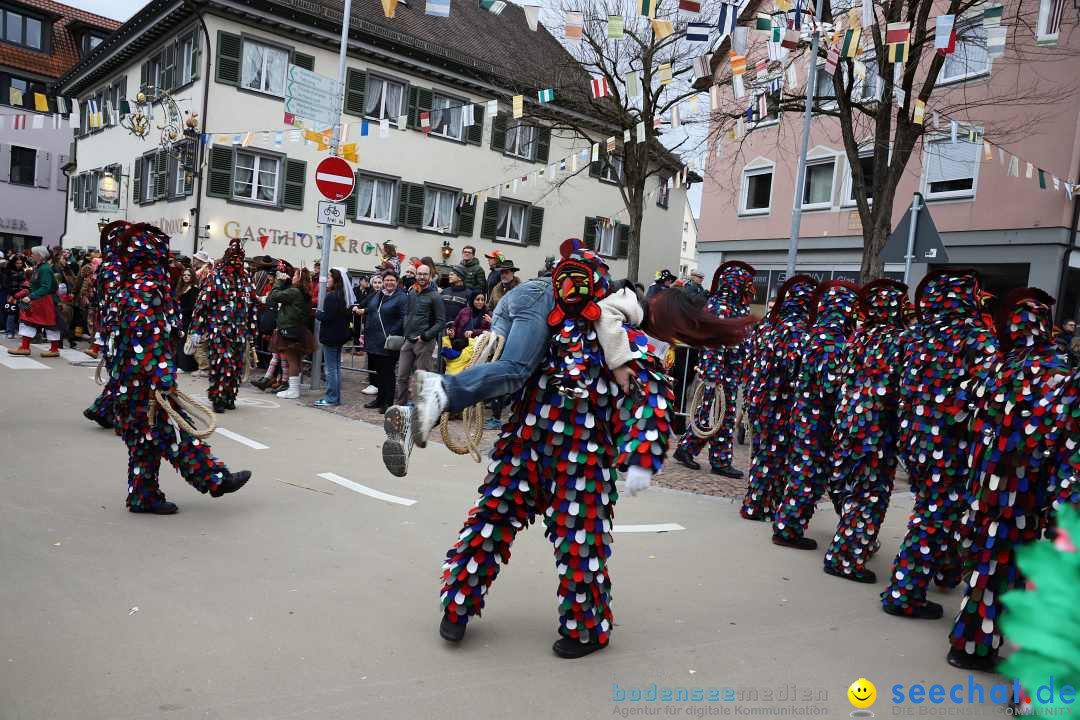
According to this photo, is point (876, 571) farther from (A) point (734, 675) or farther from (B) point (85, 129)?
(B) point (85, 129)

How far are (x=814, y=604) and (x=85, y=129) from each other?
3535cm

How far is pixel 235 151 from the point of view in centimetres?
2220

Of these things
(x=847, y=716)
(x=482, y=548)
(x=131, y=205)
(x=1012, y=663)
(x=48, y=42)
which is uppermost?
(x=48, y=42)

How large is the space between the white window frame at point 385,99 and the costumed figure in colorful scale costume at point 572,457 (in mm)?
22868

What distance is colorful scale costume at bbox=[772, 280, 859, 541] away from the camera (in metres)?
5.44

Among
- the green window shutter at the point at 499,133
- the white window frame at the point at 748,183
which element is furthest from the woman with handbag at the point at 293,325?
the green window shutter at the point at 499,133

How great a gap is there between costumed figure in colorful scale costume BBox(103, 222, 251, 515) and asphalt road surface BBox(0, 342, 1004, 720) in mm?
247

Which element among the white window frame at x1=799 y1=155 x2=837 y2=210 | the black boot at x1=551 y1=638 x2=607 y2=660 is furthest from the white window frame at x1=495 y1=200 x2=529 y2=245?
the black boot at x1=551 y1=638 x2=607 y2=660

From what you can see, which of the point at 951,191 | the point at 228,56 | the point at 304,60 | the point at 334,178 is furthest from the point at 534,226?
the point at 334,178

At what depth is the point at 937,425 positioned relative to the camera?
4.20 m

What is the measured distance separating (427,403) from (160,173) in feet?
80.9

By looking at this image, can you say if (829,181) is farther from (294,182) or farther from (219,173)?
(219,173)

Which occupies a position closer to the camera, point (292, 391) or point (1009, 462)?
point (1009, 462)

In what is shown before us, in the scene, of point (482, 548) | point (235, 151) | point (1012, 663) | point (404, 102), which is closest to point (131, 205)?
point (235, 151)
